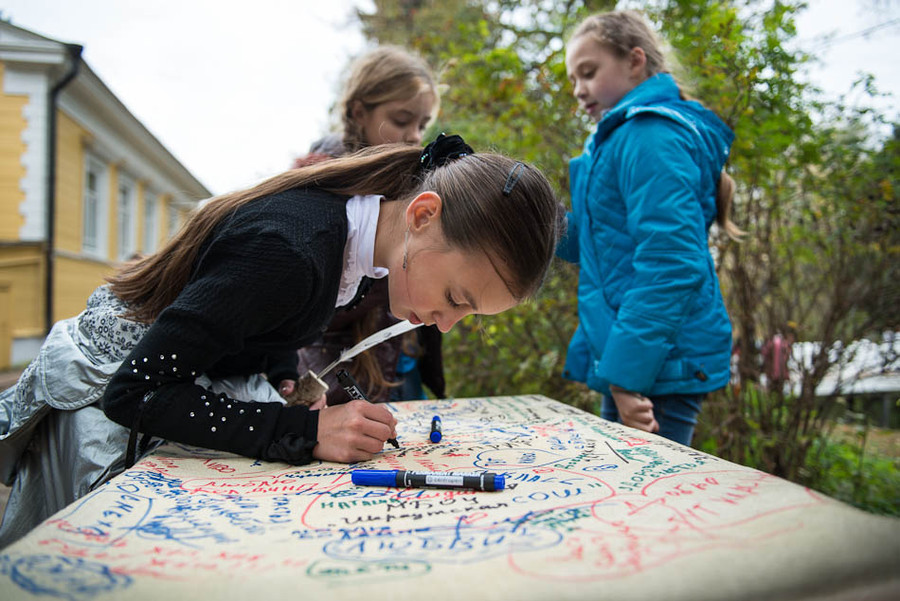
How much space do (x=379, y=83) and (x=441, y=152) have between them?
A: 854 millimetres

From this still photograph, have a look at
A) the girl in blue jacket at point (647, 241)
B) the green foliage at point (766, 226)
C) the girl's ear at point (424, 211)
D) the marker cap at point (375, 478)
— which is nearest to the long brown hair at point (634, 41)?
the girl in blue jacket at point (647, 241)

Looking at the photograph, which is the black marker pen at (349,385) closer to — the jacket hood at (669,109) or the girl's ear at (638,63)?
the jacket hood at (669,109)

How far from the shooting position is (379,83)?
2135 millimetres

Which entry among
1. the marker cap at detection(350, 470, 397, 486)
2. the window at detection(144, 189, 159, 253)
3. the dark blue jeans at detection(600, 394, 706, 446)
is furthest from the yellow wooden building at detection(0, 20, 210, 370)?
the marker cap at detection(350, 470, 397, 486)

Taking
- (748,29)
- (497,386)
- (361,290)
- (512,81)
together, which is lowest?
(497,386)

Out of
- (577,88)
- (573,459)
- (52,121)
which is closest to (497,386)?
(577,88)

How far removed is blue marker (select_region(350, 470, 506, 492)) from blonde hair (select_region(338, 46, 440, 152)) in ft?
4.49

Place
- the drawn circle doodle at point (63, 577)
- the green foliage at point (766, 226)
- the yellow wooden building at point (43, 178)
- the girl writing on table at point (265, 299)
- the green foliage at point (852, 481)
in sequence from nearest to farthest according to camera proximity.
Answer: the drawn circle doodle at point (63, 577) → the girl writing on table at point (265, 299) → the green foliage at point (766, 226) → the green foliage at point (852, 481) → the yellow wooden building at point (43, 178)

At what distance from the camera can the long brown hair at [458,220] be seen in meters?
1.22

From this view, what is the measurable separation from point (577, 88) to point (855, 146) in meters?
1.64

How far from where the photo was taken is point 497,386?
11.2 feet

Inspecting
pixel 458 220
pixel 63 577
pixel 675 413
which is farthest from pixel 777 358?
pixel 63 577

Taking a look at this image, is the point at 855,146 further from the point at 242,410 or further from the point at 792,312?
the point at 242,410

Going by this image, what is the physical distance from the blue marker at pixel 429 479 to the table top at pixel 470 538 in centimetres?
1
